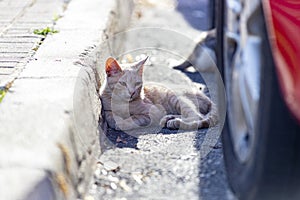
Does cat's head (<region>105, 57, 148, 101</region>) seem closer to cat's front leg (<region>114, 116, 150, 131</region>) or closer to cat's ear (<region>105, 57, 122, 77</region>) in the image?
cat's ear (<region>105, 57, 122, 77</region>)

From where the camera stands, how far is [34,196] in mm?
2299

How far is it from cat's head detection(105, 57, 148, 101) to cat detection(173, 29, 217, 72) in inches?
28.7

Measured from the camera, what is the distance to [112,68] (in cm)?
380

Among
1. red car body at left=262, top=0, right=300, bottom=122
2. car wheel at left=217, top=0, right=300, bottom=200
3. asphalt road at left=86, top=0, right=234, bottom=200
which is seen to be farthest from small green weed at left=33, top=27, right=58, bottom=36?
red car body at left=262, top=0, right=300, bottom=122

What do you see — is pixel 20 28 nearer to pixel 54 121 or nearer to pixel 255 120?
pixel 54 121

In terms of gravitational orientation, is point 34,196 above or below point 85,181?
above

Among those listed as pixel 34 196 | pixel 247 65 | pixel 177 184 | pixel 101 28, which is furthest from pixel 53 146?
pixel 101 28

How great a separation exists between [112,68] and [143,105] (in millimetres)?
313

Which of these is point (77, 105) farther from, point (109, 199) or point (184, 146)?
point (184, 146)

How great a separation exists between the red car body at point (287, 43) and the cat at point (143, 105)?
119cm

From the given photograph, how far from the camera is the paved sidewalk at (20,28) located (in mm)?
3533

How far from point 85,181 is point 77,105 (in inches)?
14.1

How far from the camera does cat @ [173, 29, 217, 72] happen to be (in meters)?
4.53

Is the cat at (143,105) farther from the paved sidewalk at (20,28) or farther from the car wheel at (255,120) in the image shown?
the car wheel at (255,120)
